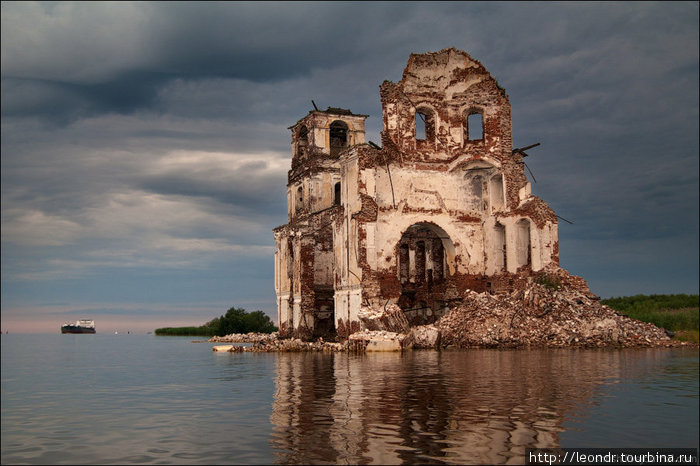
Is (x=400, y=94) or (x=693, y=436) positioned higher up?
(x=400, y=94)

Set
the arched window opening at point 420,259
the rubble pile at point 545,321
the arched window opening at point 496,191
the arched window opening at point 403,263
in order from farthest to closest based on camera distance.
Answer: the arched window opening at point 403,263
the arched window opening at point 420,259
the arched window opening at point 496,191
the rubble pile at point 545,321

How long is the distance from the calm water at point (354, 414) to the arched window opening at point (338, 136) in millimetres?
24615

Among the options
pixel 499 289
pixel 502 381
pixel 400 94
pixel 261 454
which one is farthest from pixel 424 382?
pixel 400 94

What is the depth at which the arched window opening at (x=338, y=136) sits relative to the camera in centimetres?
3812

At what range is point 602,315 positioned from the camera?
23.2 meters

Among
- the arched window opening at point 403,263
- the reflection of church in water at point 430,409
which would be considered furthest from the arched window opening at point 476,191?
the reflection of church in water at point 430,409

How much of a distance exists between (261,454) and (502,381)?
6.67m

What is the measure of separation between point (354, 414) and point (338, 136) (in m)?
31.4

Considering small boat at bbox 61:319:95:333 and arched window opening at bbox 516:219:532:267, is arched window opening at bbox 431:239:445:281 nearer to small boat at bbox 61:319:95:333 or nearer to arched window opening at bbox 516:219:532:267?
arched window opening at bbox 516:219:532:267

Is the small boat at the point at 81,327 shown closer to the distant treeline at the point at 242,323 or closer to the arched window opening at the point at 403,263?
the distant treeline at the point at 242,323

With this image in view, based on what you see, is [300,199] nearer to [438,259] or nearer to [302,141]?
[302,141]

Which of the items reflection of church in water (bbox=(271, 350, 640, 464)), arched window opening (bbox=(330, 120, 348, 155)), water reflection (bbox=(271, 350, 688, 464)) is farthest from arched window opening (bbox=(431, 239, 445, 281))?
reflection of church in water (bbox=(271, 350, 640, 464))

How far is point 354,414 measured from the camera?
859 cm

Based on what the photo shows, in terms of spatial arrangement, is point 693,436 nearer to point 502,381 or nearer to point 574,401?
point 574,401
